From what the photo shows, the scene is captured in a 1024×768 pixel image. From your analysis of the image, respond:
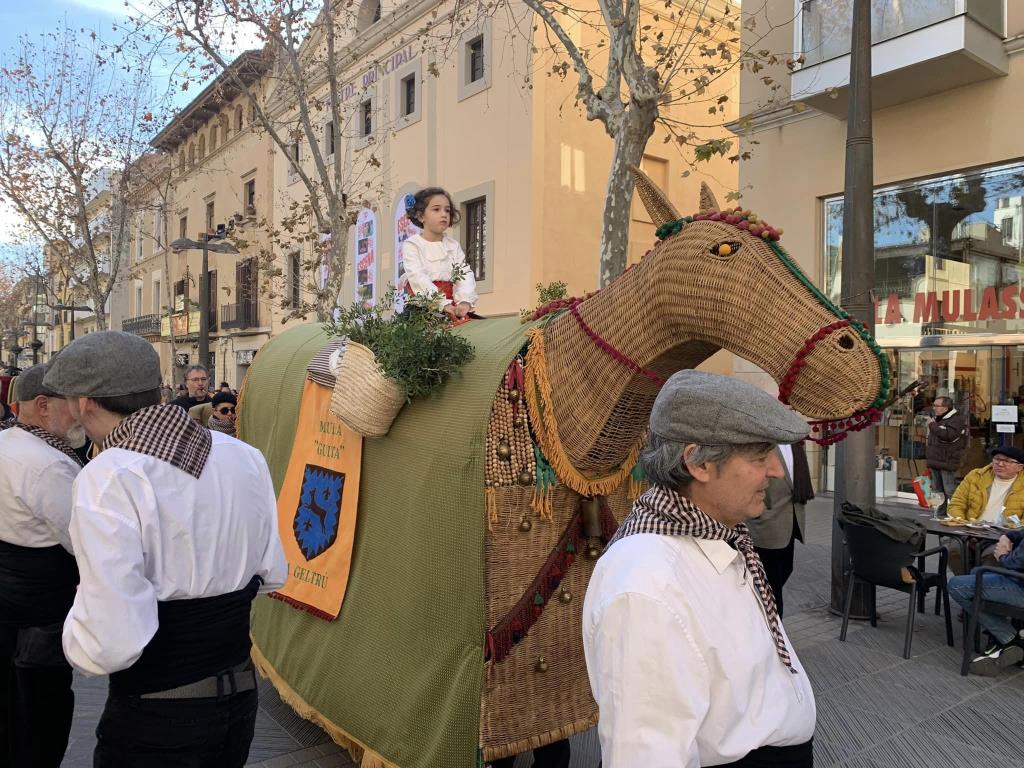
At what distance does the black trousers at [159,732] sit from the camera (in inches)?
82.0

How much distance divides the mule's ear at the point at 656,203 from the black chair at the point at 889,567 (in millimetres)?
3384

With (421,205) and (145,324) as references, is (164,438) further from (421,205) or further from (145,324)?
(145,324)

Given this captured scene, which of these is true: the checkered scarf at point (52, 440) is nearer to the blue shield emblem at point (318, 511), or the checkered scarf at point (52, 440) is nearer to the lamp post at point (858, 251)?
the blue shield emblem at point (318, 511)

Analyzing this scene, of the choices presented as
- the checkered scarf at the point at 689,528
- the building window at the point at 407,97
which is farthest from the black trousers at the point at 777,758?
the building window at the point at 407,97

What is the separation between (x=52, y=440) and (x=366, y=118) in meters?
17.8

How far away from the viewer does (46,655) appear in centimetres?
289

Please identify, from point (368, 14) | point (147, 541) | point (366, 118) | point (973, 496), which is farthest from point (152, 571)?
point (368, 14)

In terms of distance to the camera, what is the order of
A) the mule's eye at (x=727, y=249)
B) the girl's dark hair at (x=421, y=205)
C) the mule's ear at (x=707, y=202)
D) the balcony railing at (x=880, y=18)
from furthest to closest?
the balcony railing at (x=880, y=18) → the girl's dark hair at (x=421, y=205) → the mule's ear at (x=707, y=202) → the mule's eye at (x=727, y=249)

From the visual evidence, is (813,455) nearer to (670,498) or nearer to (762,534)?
(762,534)

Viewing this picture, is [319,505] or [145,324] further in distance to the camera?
[145,324]

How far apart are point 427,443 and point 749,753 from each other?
72.8 inches

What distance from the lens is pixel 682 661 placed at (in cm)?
145

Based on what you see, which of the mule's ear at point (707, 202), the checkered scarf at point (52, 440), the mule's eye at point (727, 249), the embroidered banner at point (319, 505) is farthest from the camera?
the embroidered banner at point (319, 505)

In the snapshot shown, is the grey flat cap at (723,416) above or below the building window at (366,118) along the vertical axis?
below
